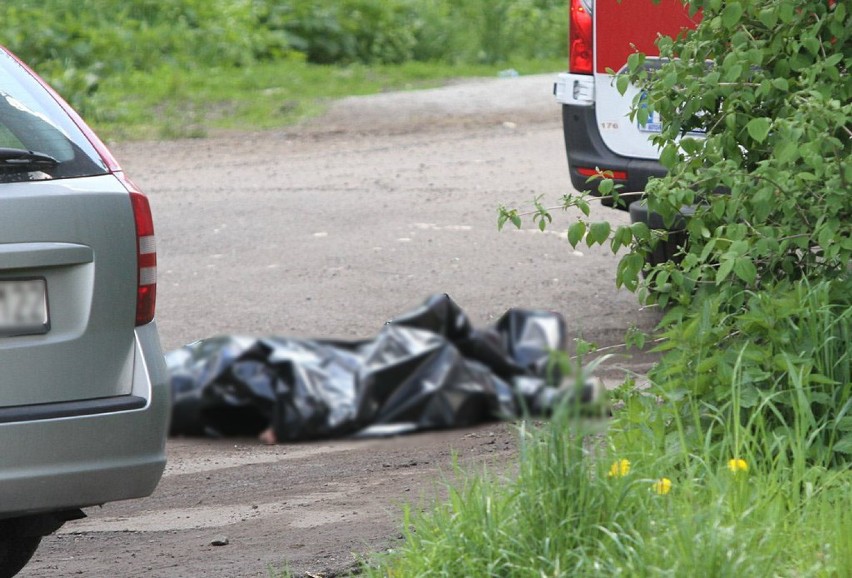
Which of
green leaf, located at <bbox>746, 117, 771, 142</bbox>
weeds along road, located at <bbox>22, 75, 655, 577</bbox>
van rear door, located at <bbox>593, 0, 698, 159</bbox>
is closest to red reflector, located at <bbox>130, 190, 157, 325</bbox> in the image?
weeds along road, located at <bbox>22, 75, 655, 577</bbox>

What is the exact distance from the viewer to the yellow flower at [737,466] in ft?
11.5

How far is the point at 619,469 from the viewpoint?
3.38m

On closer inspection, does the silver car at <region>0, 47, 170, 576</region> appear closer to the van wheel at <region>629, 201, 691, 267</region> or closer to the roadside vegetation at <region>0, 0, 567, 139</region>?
the van wheel at <region>629, 201, 691, 267</region>

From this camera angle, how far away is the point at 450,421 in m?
2.41

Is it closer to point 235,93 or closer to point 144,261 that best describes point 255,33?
point 235,93

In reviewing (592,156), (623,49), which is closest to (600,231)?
(623,49)

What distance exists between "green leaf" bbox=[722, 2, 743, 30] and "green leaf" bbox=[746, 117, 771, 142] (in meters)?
0.33

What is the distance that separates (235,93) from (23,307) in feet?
38.1

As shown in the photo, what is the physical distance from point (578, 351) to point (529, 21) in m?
15.9

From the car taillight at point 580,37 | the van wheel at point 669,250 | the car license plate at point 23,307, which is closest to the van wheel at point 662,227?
the van wheel at point 669,250

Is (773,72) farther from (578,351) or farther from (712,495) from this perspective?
(712,495)

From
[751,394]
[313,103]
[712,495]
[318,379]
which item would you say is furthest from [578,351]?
[313,103]

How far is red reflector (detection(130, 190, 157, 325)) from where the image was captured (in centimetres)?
358

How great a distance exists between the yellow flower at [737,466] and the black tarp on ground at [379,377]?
117 cm
